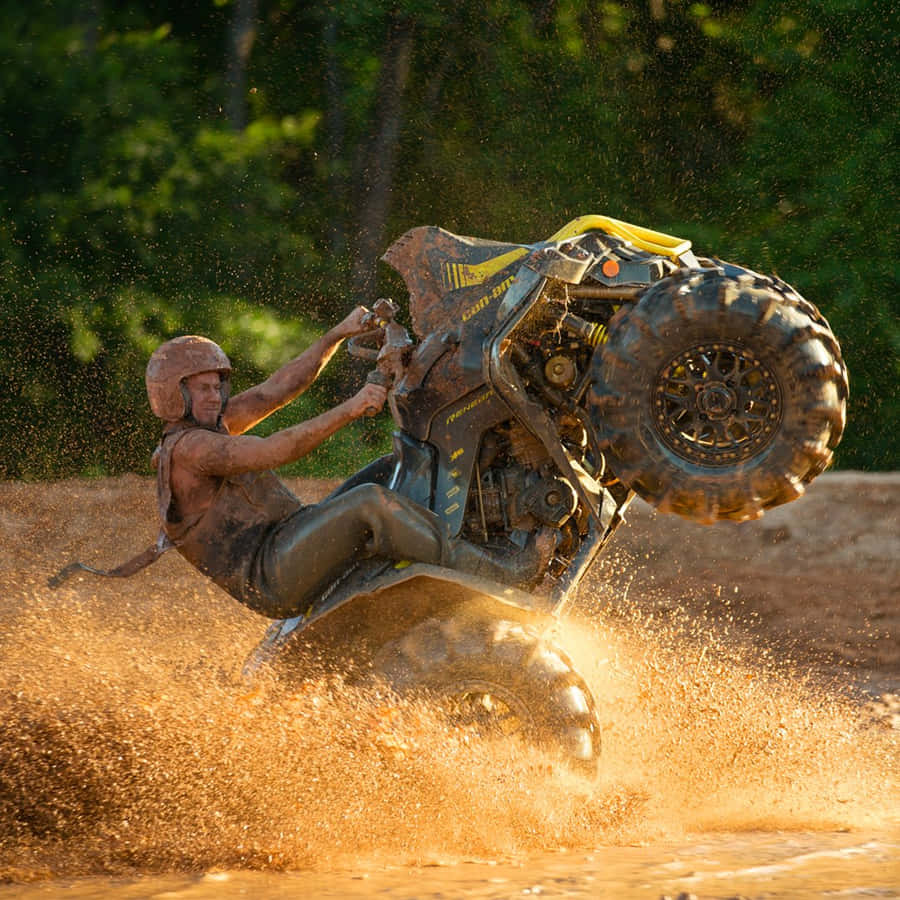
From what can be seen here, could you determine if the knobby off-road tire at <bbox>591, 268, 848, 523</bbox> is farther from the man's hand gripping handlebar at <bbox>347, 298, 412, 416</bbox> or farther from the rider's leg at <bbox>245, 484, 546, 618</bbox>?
the man's hand gripping handlebar at <bbox>347, 298, 412, 416</bbox>

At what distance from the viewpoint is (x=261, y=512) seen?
5254 mm

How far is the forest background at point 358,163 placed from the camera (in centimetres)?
1283

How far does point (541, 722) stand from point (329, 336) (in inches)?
69.9

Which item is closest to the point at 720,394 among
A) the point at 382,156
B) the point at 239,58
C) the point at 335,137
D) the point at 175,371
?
the point at 175,371

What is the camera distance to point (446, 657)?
479cm

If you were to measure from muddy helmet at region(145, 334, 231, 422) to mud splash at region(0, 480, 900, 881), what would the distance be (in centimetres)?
100

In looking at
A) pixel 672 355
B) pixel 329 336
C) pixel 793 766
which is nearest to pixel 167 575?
pixel 329 336

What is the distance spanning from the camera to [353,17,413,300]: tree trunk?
14180 millimetres

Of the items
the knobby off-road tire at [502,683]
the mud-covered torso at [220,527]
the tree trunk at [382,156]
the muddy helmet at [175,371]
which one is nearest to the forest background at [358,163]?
the tree trunk at [382,156]

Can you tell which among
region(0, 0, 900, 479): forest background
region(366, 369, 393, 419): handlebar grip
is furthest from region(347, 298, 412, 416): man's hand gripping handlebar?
region(0, 0, 900, 479): forest background

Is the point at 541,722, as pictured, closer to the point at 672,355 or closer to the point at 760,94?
the point at 672,355

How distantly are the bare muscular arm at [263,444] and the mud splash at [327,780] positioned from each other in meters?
0.79

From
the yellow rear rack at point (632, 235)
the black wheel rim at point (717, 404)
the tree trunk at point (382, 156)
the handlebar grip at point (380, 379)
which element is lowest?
the tree trunk at point (382, 156)

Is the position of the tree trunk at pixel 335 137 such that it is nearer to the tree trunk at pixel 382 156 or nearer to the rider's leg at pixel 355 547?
the tree trunk at pixel 382 156
